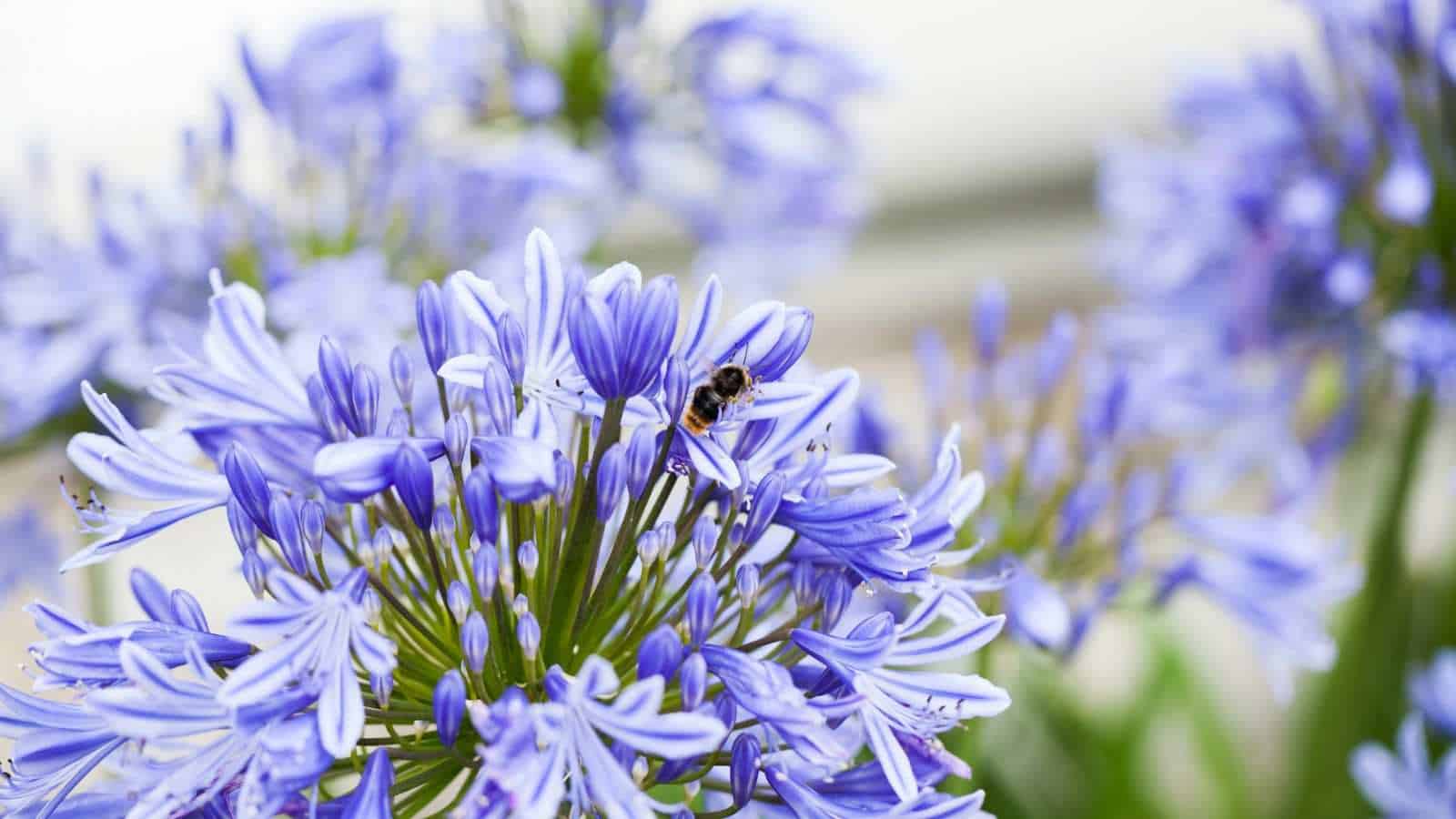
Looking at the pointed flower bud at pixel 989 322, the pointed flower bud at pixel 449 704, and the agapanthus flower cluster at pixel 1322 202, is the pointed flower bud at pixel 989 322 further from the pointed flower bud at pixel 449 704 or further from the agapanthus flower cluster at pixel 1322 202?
the pointed flower bud at pixel 449 704

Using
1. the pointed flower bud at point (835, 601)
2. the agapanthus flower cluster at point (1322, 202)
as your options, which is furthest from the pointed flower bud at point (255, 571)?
the agapanthus flower cluster at point (1322, 202)

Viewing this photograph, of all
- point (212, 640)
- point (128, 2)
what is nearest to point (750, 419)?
point (212, 640)

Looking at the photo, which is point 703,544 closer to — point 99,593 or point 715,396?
point 715,396

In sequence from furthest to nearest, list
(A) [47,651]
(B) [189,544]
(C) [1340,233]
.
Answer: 1. (B) [189,544]
2. (C) [1340,233]
3. (A) [47,651]

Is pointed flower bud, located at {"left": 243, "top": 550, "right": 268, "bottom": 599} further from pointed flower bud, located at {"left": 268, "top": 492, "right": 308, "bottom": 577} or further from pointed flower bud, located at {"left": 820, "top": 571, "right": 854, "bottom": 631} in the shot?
pointed flower bud, located at {"left": 820, "top": 571, "right": 854, "bottom": 631}

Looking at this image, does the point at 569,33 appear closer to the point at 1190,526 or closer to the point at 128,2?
the point at 1190,526
